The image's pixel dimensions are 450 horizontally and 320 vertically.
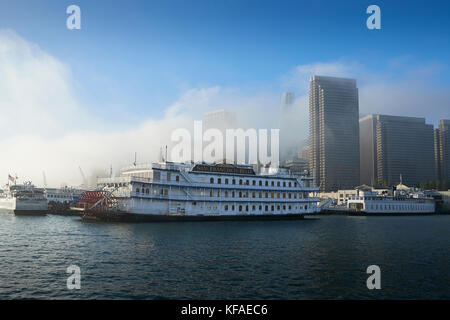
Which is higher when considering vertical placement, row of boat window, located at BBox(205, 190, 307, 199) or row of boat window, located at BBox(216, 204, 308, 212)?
row of boat window, located at BBox(205, 190, 307, 199)

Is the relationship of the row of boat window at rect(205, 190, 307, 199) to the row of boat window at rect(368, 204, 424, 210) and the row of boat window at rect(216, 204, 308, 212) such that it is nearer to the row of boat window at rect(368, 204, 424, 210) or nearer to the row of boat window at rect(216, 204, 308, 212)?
the row of boat window at rect(216, 204, 308, 212)

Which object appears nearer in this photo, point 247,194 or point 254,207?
point 247,194

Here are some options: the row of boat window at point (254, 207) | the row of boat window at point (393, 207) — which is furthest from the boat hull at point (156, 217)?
the row of boat window at point (393, 207)

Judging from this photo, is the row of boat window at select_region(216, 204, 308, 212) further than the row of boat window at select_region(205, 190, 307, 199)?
Yes

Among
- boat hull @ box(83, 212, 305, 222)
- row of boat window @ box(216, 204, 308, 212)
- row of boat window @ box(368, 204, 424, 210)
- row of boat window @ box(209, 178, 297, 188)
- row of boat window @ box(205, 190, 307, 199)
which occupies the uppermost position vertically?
row of boat window @ box(209, 178, 297, 188)

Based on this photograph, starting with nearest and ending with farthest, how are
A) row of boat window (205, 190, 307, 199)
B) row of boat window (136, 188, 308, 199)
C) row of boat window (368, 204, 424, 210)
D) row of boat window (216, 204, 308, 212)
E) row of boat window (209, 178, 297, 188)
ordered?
row of boat window (136, 188, 308, 199) → row of boat window (205, 190, 307, 199) → row of boat window (209, 178, 297, 188) → row of boat window (216, 204, 308, 212) → row of boat window (368, 204, 424, 210)

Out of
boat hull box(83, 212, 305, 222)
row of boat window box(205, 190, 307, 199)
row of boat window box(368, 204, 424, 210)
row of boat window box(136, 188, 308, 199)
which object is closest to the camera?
boat hull box(83, 212, 305, 222)

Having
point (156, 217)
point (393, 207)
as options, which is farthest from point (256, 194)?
point (393, 207)

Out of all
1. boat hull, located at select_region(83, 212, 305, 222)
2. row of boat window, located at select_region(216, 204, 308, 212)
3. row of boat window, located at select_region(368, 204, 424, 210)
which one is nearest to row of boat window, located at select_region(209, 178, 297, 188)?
row of boat window, located at select_region(216, 204, 308, 212)

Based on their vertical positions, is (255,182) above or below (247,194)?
above

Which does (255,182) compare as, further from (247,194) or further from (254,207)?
(254,207)
